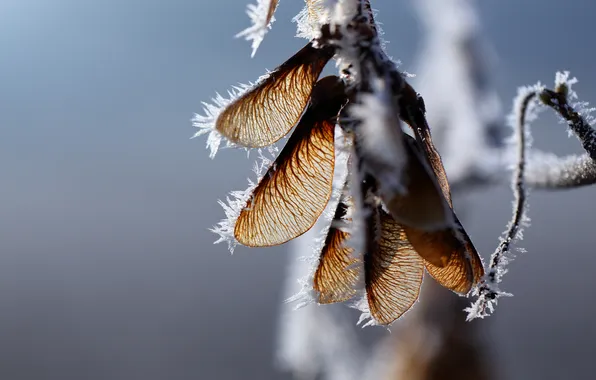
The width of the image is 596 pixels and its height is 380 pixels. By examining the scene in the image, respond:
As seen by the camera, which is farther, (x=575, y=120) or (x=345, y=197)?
(x=575, y=120)

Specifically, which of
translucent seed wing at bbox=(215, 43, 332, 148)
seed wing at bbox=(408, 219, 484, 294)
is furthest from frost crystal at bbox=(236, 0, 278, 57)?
seed wing at bbox=(408, 219, 484, 294)

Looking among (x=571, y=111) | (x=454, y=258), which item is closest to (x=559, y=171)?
(x=571, y=111)

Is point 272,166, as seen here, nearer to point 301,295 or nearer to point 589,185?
point 301,295

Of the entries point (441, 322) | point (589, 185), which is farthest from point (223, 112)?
point (441, 322)

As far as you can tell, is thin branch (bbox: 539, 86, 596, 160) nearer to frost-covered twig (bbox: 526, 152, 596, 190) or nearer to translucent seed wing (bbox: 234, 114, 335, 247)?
frost-covered twig (bbox: 526, 152, 596, 190)

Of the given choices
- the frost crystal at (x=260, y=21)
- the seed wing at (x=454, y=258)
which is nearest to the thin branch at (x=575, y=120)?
the seed wing at (x=454, y=258)

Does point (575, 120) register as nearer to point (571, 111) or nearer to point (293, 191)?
point (571, 111)
